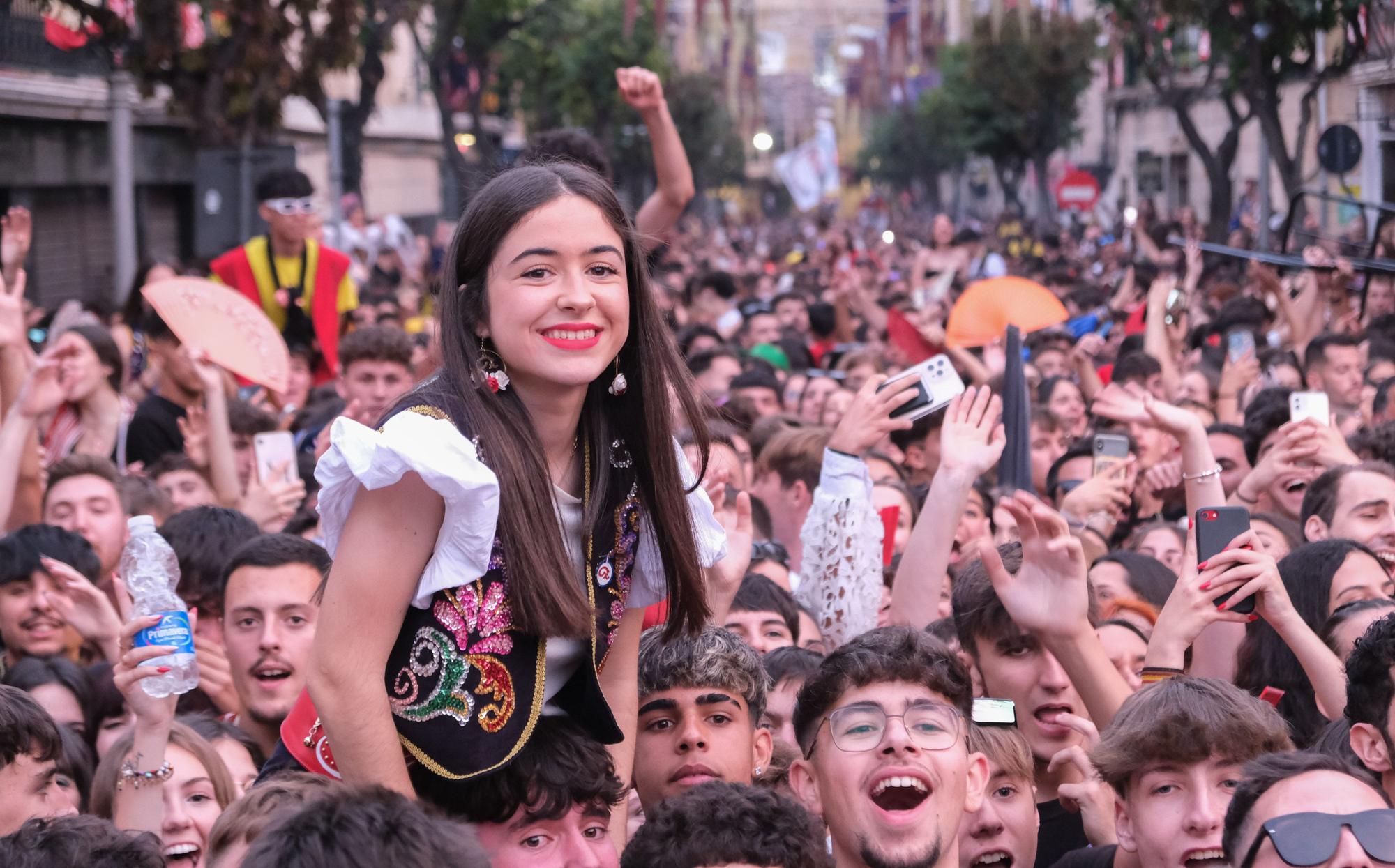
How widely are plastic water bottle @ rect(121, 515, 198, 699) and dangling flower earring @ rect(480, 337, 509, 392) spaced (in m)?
1.43

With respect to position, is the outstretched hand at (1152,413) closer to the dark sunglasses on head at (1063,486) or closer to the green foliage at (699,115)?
the dark sunglasses on head at (1063,486)

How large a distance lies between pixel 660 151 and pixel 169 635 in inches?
111

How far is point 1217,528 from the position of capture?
13.7 ft

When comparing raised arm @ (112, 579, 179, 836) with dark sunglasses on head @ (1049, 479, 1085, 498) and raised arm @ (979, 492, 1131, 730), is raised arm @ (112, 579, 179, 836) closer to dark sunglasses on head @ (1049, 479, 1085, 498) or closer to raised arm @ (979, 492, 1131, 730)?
raised arm @ (979, 492, 1131, 730)

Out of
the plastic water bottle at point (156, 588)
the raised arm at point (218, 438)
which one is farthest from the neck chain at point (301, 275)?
the plastic water bottle at point (156, 588)

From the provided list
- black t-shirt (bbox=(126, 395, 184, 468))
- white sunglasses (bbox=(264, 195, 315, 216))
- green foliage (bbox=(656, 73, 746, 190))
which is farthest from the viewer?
green foliage (bbox=(656, 73, 746, 190))

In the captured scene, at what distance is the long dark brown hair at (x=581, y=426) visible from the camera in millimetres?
2945

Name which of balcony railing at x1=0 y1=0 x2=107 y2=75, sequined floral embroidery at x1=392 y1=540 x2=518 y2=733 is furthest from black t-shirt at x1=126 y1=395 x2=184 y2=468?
balcony railing at x1=0 y1=0 x2=107 y2=75

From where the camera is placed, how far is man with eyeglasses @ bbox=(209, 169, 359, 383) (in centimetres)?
927

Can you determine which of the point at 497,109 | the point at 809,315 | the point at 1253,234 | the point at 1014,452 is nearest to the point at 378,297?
the point at 809,315

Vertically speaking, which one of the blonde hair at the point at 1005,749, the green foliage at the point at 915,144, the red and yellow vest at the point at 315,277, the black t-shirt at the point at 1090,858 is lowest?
the black t-shirt at the point at 1090,858

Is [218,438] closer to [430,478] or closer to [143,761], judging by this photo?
[143,761]

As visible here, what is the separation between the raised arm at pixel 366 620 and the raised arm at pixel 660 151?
3136 millimetres

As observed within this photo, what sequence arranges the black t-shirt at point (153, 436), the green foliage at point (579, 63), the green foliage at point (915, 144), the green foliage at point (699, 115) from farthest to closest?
the green foliage at point (915, 144)
the green foliage at point (699, 115)
the green foliage at point (579, 63)
the black t-shirt at point (153, 436)
